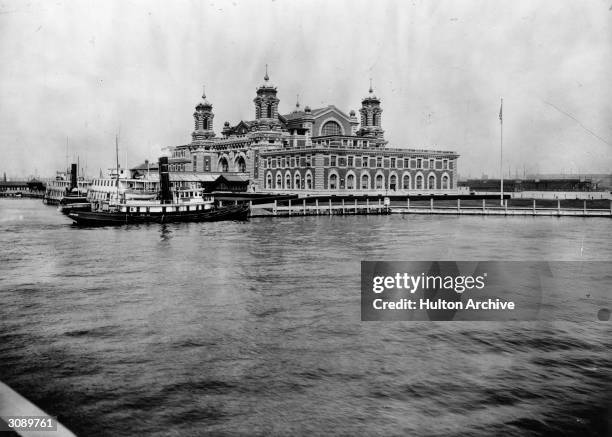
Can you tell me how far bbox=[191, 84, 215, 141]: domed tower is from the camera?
481ft

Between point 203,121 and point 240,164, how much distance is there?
19009 millimetres

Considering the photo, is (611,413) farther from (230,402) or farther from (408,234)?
(408,234)

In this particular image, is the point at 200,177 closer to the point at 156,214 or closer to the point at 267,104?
the point at 267,104

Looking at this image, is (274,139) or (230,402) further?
(274,139)

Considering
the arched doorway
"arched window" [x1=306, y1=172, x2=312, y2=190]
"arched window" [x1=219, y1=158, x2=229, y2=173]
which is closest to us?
"arched window" [x1=306, y1=172, x2=312, y2=190]

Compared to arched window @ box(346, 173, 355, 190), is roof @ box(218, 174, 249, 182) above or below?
above

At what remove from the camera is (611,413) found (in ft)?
45.6

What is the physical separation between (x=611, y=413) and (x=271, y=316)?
1171 centimetres

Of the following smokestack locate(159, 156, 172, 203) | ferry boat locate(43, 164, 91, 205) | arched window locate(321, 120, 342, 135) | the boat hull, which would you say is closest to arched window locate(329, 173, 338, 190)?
arched window locate(321, 120, 342, 135)

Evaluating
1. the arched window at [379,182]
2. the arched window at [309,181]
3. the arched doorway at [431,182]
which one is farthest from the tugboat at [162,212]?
the arched doorway at [431,182]

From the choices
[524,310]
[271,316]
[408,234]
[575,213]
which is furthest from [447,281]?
[575,213]

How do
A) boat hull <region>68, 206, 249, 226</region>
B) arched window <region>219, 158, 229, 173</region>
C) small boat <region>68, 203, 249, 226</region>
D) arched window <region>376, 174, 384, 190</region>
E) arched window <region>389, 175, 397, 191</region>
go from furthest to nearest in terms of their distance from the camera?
1. arched window <region>219, 158, 229, 173</region>
2. arched window <region>389, 175, 397, 191</region>
3. arched window <region>376, 174, 384, 190</region>
4. small boat <region>68, 203, 249, 226</region>
5. boat hull <region>68, 206, 249, 226</region>

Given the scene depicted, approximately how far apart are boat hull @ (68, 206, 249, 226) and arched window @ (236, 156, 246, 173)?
61.2 metres

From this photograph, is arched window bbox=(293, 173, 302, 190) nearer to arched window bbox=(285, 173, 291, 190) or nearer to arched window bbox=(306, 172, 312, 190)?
arched window bbox=(285, 173, 291, 190)
